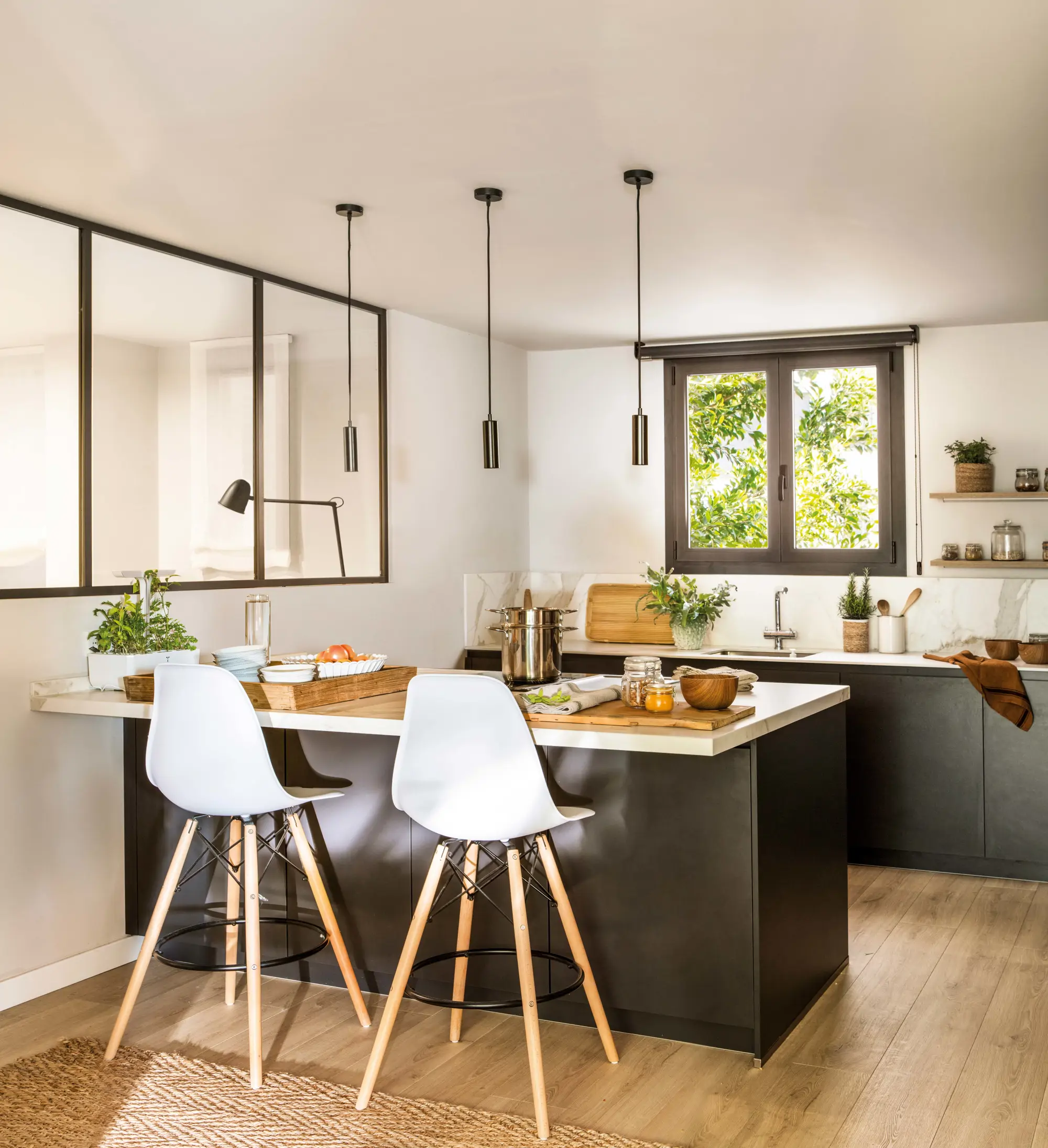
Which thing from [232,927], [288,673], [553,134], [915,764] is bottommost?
[232,927]

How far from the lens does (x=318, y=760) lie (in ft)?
11.5

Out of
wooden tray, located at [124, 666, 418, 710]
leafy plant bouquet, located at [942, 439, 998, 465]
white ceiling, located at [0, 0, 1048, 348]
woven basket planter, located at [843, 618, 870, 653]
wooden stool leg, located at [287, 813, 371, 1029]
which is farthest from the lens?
woven basket planter, located at [843, 618, 870, 653]

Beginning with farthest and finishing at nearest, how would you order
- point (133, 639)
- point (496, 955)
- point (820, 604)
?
point (820, 604) → point (133, 639) → point (496, 955)

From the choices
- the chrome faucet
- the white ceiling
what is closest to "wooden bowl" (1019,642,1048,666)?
the chrome faucet

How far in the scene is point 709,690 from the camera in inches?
117

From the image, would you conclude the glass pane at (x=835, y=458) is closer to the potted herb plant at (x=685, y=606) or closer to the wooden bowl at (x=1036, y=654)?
the potted herb plant at (x=685, y=606)

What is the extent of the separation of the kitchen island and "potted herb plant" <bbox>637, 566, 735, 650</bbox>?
1979mm

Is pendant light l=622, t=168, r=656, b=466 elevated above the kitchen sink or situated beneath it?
elevated above

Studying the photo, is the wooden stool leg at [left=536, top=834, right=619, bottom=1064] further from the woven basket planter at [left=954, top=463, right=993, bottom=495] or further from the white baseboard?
the woven basket planter at [left=954, top=463, right=993, bottom=495]

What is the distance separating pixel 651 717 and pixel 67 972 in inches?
83.0

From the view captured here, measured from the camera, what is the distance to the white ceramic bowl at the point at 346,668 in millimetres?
3451

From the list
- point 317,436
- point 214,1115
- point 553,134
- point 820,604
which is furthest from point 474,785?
point 820,604

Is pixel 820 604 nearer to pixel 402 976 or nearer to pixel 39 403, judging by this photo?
pixel 402 976

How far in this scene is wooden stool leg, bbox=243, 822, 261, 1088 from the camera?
2896 mm
